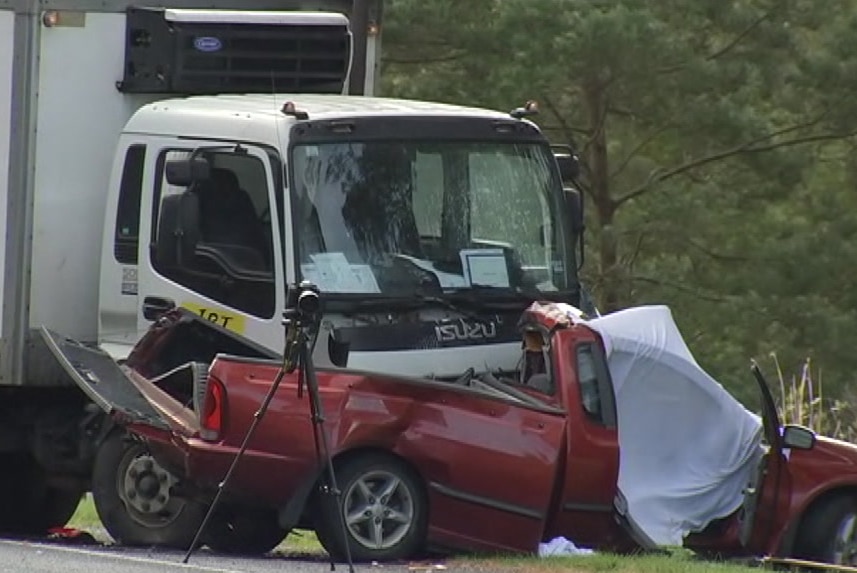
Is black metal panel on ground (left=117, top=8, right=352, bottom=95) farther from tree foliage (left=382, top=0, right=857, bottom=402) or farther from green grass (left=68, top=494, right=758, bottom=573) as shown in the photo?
tree foliage (left=382, top=0, right=857, bottom=402)

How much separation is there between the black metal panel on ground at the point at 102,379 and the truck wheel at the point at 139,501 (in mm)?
364

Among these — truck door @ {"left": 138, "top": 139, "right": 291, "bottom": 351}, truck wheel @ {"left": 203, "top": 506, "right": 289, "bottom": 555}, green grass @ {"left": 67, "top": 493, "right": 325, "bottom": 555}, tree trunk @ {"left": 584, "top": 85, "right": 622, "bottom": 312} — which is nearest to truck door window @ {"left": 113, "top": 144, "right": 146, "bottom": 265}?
truck door @ {"left": 138, "top": 139, "right": 291, "bottom": 351}

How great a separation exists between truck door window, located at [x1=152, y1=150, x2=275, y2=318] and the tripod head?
3.52ft

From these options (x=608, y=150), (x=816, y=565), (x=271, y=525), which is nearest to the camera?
(x=816, y=565)

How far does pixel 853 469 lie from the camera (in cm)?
1150

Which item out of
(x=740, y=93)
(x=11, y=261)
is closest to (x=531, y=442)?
(x=11, y=261)

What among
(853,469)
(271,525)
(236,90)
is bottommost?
(271,525)

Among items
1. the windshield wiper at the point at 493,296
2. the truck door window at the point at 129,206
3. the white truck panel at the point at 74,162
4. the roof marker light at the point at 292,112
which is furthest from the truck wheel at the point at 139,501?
the roof marker light at the point at 292,112

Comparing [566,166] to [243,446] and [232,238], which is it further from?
[243,446]

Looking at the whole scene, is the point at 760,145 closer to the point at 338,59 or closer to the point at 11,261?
the point at 338,59

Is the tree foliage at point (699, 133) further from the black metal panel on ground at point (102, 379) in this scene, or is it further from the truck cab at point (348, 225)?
the black metal panel on ground at point (102, 379)

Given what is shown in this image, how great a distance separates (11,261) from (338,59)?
8.35 feet

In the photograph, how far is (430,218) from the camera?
40.1 feet

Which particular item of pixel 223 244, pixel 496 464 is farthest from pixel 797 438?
pixel 223 244
